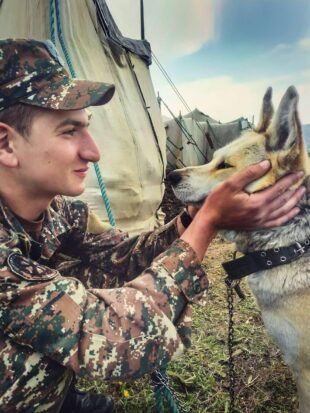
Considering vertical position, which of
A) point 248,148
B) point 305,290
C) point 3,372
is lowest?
point 305,290

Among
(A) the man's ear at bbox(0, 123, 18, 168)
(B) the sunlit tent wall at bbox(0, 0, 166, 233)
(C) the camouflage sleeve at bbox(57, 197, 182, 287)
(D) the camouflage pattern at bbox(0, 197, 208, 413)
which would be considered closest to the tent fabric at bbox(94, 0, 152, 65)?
(B) the sunlit tent wall at bbox(0, 0, 166, 233)

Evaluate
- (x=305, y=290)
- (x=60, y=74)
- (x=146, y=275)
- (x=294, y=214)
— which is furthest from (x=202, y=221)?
(x=60, y=74)

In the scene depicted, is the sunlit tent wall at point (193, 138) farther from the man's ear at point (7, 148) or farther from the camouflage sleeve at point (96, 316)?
the camouflage sleeve at point (96, 316)

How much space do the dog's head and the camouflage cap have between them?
2.65 feet

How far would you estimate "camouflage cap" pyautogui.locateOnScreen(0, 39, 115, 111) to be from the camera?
56.7 inches

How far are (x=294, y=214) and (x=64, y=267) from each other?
1.32 m

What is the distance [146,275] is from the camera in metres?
1.41

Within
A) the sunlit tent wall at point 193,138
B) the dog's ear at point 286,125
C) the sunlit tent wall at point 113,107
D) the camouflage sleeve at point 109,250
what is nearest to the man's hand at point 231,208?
the dog's ear at point 286,125

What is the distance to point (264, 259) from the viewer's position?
1917mm

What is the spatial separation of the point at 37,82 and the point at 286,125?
1.18m

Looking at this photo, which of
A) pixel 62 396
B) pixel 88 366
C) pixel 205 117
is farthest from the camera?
pixel 205 117

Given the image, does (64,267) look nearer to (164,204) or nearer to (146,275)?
(146,275)

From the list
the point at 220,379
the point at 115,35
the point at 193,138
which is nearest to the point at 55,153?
the point at 220,379

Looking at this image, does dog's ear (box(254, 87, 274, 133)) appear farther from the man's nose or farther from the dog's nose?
the man's nose
